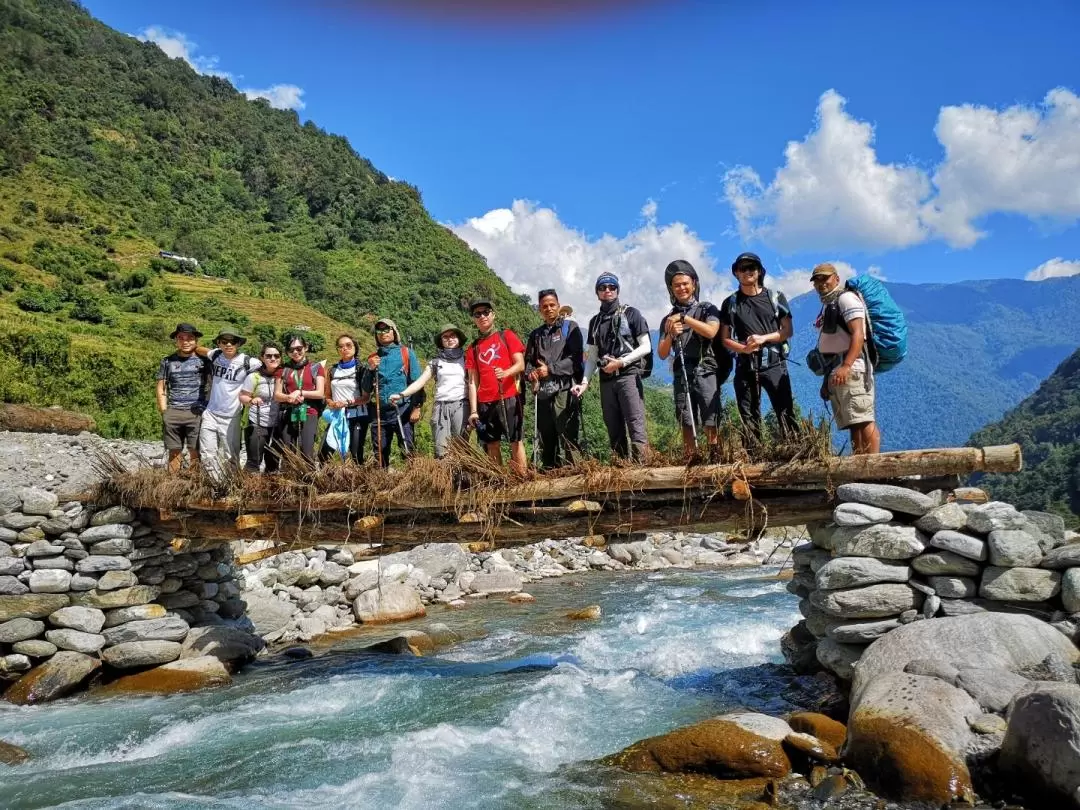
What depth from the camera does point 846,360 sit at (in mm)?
6262

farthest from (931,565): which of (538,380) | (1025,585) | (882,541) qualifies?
(538,380)

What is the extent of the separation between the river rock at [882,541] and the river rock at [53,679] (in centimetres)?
826

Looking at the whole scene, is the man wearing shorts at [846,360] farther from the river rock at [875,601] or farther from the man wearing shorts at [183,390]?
the man wearing shorts at [183,390]

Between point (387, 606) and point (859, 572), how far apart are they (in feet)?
30.4

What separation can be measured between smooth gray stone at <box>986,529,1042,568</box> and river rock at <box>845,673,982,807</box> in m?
1.27

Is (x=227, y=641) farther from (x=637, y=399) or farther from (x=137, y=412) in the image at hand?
(x=137, y=412)

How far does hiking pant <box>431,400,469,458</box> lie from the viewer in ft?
27.1

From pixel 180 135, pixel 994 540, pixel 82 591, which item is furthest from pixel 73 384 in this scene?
pixel 180 135

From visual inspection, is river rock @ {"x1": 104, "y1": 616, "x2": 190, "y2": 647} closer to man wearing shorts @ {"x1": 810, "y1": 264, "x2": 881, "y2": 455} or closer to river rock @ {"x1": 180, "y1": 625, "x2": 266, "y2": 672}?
river rock @ {"x1": 180, "y1": 625, "x2": 266, "y2": 672}

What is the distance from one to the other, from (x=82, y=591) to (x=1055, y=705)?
9.63 metres

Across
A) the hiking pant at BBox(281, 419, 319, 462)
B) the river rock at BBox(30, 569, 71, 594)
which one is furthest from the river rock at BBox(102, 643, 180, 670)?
the hiking pant at BBox(281, 419, 319, 462)

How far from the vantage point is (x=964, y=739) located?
465 cm

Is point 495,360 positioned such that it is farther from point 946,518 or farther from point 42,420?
point 42,420

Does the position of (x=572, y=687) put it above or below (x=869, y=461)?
below
